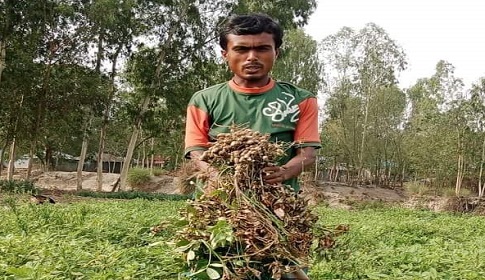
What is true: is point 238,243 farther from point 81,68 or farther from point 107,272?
point 81,68

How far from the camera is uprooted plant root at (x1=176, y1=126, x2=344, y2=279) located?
1463mm

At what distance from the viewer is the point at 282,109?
77.3 inches

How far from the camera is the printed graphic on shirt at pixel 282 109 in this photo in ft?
6.37

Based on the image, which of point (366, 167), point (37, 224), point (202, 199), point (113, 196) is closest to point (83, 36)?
point (113, 196)

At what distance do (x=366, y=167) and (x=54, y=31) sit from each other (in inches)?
782

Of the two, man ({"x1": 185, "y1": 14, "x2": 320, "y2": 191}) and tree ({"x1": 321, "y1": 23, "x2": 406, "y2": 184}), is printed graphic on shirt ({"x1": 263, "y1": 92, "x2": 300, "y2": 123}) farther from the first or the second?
tree ({"x1": 321, "y1": 23, "x2": 406, "y2": 184})

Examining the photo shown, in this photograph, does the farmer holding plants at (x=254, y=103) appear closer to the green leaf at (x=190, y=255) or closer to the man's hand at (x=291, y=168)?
the man's hand at (x=291, y=168)

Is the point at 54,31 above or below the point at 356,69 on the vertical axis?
below

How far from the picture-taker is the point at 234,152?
158cm

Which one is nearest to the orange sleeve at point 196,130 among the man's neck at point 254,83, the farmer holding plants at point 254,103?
the farmer holding plants at point 254,103

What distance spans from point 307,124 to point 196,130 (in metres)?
0.41

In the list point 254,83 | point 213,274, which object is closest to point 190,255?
point 213,274

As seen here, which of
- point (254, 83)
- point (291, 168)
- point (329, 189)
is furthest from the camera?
point (329, 189)

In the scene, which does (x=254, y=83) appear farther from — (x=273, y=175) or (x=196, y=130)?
(x=273, y=175)
